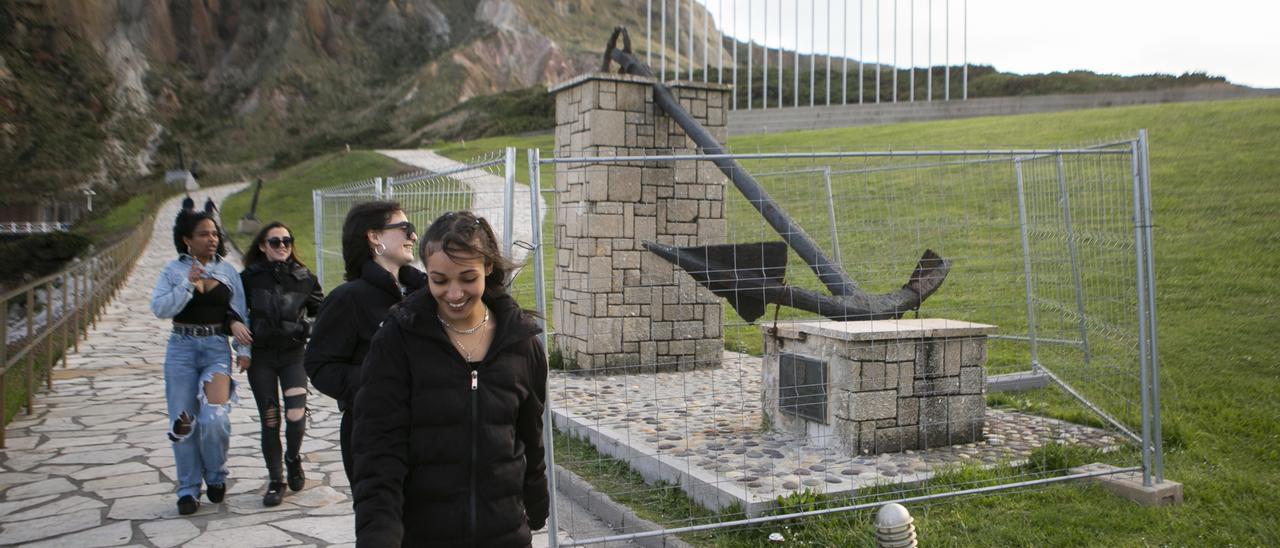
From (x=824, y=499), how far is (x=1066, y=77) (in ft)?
109

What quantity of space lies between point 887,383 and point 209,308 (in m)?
3.90

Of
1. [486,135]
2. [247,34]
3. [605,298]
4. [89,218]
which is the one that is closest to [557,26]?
[247,34]

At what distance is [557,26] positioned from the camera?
261 ft

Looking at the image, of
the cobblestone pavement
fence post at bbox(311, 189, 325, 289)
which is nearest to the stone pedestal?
the cobblestone pavement

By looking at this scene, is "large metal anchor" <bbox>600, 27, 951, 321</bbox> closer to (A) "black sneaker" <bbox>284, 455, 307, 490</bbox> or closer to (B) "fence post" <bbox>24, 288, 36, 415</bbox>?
(A) "black sneaker" <bbox>284, 455, 307, 490</bbox>

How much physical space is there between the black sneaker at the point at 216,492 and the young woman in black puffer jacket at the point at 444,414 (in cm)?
325

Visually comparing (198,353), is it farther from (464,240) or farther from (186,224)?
(464,240)

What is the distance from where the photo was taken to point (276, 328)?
189 inches

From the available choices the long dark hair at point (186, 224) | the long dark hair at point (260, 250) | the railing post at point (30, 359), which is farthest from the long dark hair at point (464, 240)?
the railing post at point (30, 359)

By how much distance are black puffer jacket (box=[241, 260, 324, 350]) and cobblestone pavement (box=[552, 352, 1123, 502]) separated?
187cm

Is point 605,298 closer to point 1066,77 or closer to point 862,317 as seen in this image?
point 862,317

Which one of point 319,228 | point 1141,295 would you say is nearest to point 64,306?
point 319,228

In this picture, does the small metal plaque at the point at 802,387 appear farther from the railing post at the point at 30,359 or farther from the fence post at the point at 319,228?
the fence post at the point at 319,228

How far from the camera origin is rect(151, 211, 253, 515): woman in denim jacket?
479 cm
